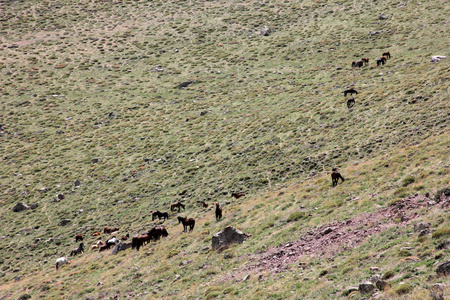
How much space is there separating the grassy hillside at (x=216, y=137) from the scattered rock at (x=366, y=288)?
63cm

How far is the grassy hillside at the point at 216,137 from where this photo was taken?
17750mm

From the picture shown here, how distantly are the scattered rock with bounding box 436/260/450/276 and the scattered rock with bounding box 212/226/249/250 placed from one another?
11.1 m

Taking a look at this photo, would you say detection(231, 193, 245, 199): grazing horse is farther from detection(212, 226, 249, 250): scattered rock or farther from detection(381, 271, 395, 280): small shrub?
detection(381, 271, 395, 280): small shrub

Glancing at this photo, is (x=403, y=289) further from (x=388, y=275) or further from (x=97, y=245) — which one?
(x=97, y=245)

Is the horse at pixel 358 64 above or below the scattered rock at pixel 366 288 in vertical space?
below

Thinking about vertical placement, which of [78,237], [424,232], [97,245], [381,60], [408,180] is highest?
[424,232]

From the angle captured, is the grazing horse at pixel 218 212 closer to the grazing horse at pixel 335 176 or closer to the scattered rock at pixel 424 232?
the grazing horse at pixel 335 176

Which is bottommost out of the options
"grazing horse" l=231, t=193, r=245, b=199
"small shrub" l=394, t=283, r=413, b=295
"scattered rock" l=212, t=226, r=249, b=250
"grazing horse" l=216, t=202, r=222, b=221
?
"grazing horse" l=231, t=193, r=245, b=199

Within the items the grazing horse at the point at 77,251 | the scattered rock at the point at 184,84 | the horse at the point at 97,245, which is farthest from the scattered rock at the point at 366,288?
the scattered rock at the point at 184,84

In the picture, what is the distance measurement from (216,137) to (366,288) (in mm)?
33188

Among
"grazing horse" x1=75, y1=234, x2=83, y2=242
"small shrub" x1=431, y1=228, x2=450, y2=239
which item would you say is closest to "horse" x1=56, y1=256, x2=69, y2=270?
"grazing horse" x1=75, y1=234, x2=83, y2=242

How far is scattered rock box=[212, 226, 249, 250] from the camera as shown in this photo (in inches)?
795

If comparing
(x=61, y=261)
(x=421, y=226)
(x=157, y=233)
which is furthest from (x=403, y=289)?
(x=61, y=261)

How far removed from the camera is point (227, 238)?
2034 centimetres
